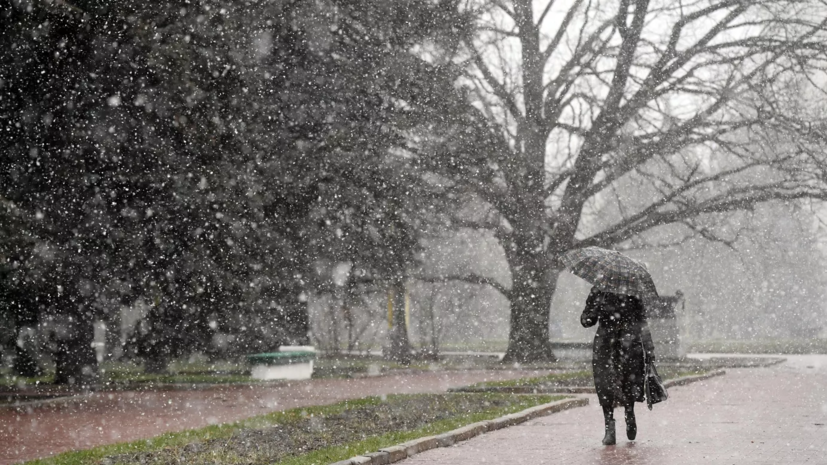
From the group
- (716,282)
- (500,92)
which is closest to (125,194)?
(500,92)

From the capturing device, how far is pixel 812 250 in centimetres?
5738

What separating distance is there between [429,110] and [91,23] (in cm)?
740

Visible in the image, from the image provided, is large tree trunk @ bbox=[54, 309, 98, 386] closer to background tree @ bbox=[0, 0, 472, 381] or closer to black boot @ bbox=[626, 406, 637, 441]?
background tree @ bbox=[0, 0, 472, 381]

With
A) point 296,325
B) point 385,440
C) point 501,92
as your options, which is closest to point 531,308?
point 501,92

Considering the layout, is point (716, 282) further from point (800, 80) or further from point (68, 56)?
point (68, 56)

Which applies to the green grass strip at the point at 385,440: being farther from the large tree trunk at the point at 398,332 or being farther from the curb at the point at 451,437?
the large tree trunk at the point at 398,332

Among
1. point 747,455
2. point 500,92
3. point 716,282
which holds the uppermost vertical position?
point 500,92

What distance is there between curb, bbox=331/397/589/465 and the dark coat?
146cm

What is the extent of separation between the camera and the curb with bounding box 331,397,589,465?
327 inches

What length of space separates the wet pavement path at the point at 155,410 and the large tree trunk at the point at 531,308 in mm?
5145

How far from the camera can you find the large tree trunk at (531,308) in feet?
91.1

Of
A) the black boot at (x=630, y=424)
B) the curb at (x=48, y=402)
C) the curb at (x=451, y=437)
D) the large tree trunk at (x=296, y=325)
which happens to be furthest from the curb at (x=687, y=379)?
the curb at (x=48, y=402)

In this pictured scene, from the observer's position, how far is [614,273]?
9.48 meters

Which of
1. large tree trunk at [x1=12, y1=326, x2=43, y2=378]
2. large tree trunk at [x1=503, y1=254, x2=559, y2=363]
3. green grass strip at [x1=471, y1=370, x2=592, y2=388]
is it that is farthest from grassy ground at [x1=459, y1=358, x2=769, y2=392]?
large tree trunk at [x1=12, y1=326, x2=43, y2=378]
